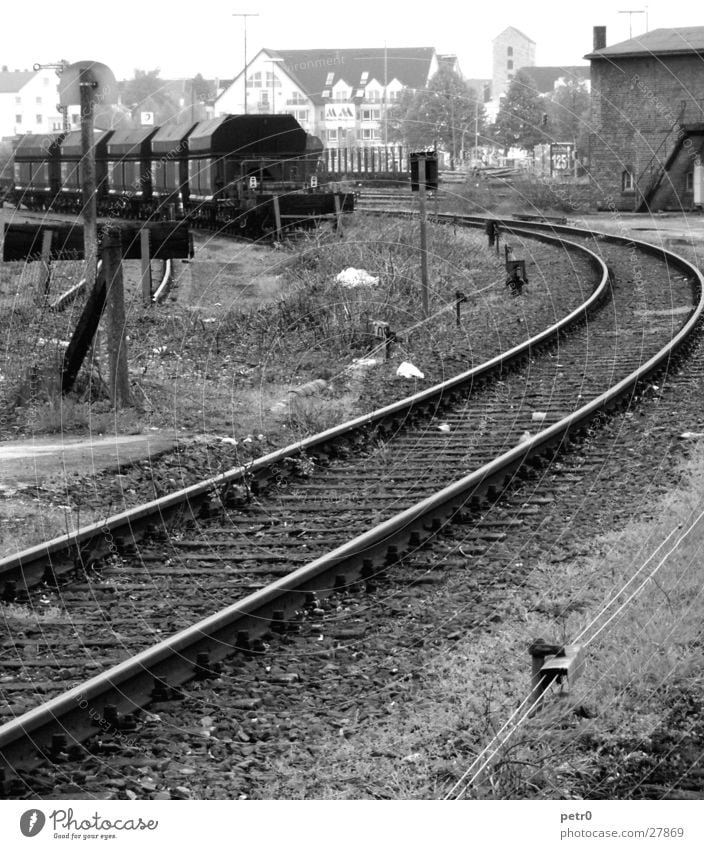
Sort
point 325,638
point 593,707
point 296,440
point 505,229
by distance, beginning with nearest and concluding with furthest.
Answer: point 593,707 → point 325,638 → point 296,440 → point 505,229

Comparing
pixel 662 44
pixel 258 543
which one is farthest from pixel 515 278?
pixel 662 44

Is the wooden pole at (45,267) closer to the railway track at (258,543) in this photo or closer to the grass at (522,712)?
the railway track at (258,543)

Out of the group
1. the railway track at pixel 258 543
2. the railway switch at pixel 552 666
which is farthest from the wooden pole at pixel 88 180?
the railway switch at pixel 552 666

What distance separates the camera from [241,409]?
12.4 metres

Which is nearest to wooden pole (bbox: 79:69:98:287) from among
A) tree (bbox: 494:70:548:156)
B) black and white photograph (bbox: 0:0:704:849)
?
black and white photograph (bbox: 0:0:704:849)

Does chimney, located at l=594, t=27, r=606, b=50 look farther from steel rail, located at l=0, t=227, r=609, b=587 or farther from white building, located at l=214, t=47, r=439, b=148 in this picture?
steel rail, located at l=0, t=227, r=609, b=587

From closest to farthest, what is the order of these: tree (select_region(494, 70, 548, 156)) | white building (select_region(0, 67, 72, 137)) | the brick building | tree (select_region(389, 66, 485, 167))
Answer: tree (select_region(389, 66, 485, 167)), tree (select_region(494, 70, 548, 156)), the brick building, white building (select_region(0, 67, 72, 137))

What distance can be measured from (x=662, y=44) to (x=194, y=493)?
4249 centimetres

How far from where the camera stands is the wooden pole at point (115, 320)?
11703 millimetres

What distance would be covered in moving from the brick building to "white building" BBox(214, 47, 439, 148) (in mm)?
13097

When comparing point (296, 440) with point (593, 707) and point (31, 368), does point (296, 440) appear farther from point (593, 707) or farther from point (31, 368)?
point (593, 707)

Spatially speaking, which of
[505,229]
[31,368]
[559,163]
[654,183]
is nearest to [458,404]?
[31,368]

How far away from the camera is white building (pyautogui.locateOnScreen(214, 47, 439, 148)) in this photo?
20844mm

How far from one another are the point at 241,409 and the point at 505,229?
2007 centimetres
